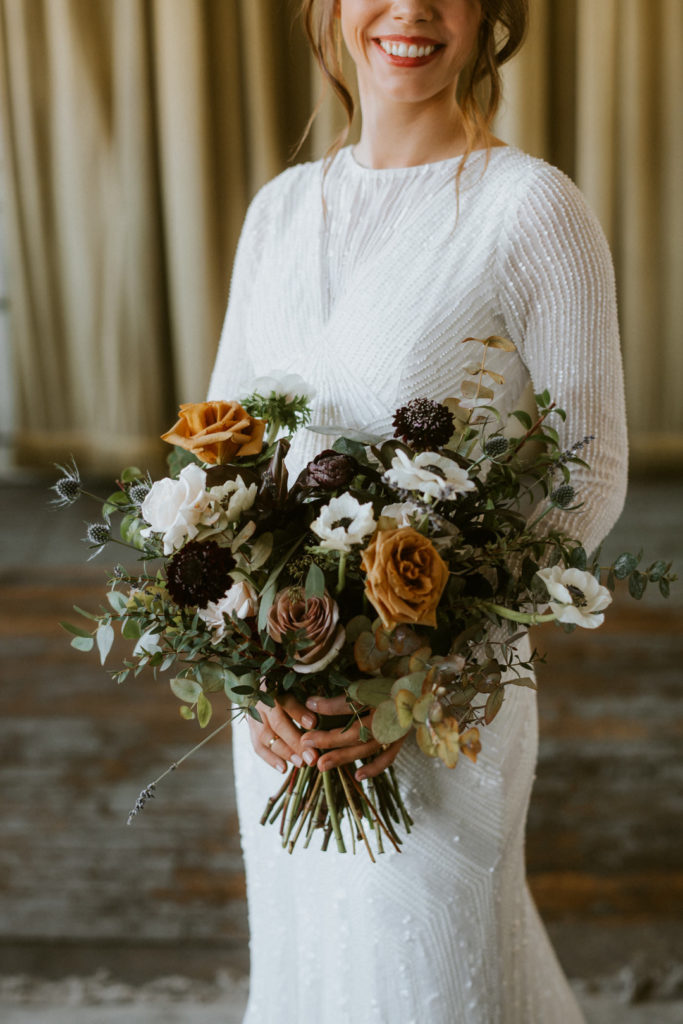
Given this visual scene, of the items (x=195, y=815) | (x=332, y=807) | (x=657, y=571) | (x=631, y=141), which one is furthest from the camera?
(x=631, y=141)

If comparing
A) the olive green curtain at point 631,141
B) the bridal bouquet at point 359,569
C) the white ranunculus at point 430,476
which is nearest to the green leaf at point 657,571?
the bridal bouquet at point 359,569

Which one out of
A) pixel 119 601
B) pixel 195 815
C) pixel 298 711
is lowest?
pixel 195 815

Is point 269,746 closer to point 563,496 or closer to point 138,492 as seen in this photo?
point 138,492

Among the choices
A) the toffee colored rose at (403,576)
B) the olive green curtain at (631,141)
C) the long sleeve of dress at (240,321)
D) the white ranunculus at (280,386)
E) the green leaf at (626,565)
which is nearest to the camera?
the toffee colored rose at (403,576)

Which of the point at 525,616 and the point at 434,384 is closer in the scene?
the point at 525,616

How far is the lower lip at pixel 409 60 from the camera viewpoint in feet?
3.76

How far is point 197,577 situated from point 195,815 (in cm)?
161

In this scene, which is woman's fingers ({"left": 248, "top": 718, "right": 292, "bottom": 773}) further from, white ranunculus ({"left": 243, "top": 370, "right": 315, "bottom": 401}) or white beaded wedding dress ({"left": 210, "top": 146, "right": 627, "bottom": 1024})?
white ranunculus ({"left": 243, "top": 370, "right": 315, "bottom": 401})

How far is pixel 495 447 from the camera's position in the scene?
0.96 m

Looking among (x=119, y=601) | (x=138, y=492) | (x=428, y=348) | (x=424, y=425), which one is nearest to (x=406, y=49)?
(x=428, y=348)

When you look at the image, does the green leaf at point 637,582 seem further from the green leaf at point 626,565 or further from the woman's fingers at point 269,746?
the woman's fingers at point 269,746

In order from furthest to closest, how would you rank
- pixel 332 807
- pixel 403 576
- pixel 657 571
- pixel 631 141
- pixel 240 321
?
pixel 631 141
pixel 240 321
pixel 332 807
pixel 657 571
pixel 403 576

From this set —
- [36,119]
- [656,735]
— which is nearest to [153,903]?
[656,735]

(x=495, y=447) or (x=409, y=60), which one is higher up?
(x=409, y=60)
